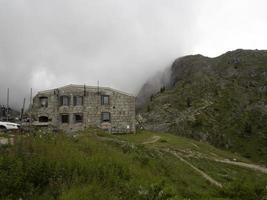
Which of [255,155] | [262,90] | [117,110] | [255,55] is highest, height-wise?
[255,55]

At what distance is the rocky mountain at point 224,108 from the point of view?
125 metres

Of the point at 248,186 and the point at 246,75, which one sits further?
the point at 246,75

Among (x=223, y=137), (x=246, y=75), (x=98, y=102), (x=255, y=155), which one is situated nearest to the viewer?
(x=98, y=102)

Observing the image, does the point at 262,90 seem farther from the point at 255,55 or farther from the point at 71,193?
the point at 71,193

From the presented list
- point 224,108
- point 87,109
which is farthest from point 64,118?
point 224,108

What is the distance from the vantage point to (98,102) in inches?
2616

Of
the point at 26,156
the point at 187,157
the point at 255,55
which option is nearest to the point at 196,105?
the point at 255,55

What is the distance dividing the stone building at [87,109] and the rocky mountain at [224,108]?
4873 centimetres

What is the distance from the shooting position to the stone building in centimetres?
6600

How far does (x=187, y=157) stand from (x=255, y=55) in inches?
5542

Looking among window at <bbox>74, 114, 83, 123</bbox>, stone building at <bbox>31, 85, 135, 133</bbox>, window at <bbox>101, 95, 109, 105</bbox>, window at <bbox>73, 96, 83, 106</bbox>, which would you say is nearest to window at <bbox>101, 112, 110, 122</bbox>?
stone building at <bbox>31, 85, 135, 133</bbox>

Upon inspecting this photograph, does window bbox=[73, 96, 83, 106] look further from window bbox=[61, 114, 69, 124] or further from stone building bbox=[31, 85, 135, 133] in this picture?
window bbox=[61, 114, 69, 124]

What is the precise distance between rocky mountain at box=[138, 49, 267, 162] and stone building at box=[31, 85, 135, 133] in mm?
48731

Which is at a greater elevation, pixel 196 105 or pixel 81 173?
pixel 196 105
